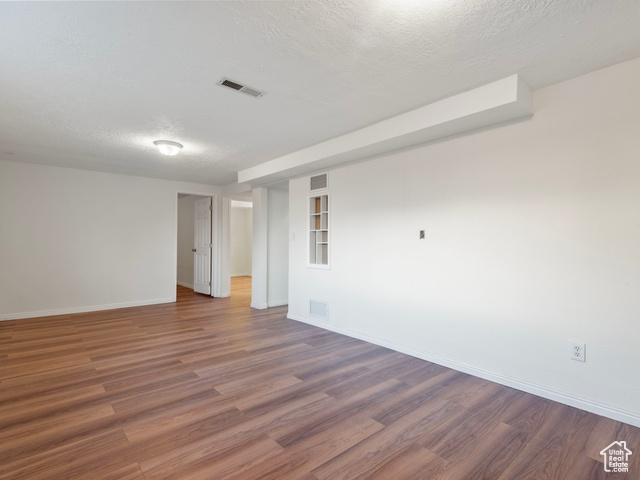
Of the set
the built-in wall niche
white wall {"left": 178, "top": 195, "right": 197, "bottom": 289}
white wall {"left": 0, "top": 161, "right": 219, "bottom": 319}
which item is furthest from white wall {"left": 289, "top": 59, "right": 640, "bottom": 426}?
white wall {"left": 178, "top": 195, "right": 197, "bottom": 289}

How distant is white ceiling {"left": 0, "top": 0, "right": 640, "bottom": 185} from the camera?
177 centimetres

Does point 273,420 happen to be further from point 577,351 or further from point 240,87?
point 240,87

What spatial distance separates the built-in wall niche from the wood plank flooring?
1448 millimetres

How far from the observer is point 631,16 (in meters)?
1.81

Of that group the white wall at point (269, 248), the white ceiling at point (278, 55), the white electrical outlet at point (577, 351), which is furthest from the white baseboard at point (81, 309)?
the white electrical outlet at point (577, 351)

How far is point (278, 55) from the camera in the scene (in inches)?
86.1

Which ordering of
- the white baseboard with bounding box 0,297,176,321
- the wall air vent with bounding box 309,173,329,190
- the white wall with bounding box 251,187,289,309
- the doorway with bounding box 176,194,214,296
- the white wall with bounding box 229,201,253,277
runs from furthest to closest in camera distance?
the white wall with bounding box 229,201,253,277
the doorway with bounding box 176,194,214,296
the white wall with bounding box 251,187,289,309
the white baseboard with bounding box 0,297,176,321
the wall air vent with bounding box 309,173,329,190

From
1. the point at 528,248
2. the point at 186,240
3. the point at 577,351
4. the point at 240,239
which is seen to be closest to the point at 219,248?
the point at 186,240

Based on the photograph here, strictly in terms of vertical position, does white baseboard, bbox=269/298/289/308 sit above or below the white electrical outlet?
below

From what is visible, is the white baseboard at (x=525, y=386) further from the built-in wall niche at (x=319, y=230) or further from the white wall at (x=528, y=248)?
the built-in wall niche at (x=319, y=230)

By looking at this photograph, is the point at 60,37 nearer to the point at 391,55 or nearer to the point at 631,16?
the point at 391,55

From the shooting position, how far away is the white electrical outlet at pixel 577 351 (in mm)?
2359

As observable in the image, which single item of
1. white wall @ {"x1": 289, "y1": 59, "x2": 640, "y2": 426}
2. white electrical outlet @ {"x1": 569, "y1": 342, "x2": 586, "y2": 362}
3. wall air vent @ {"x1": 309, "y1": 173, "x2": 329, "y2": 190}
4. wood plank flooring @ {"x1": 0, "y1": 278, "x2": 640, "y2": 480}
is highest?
wall air vent @ {"x1": 309, "y1": 173, "x2": 329, "y2": 190}

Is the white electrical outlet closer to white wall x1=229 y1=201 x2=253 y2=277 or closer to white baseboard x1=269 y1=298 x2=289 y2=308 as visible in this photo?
white baseboard x1=269 y1=298 x2=289 y2=308
